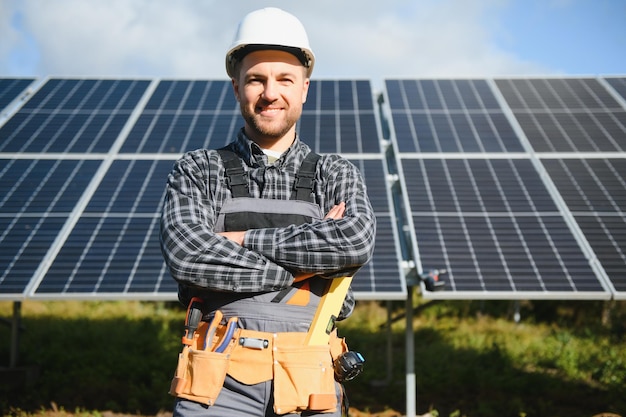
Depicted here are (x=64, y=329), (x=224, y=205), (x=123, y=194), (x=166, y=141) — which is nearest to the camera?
(x=224, y=205)

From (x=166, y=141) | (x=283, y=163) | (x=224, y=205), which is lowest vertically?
(x=224, y=205)

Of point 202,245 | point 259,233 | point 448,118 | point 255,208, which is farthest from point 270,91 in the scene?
point 448,118

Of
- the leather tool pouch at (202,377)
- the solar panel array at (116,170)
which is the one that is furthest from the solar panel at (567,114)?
the leather tool pouch at (202,377)

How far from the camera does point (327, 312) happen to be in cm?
244

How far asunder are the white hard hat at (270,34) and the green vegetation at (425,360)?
5.30 m

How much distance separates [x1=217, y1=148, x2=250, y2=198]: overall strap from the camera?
8.33ft

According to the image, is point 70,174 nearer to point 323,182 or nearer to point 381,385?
point 381,385

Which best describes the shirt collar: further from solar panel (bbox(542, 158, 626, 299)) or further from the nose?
solar panel (bbox(542, 158, 626, 299))

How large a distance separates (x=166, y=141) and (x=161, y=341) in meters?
4.64

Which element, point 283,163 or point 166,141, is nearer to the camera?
point 283,163

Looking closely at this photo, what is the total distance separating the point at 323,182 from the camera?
8.84 ft

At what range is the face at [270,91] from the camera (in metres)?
2.53

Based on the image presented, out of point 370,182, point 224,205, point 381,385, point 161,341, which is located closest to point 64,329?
point 161,341

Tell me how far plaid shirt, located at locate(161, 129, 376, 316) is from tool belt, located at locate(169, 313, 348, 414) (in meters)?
0.21
